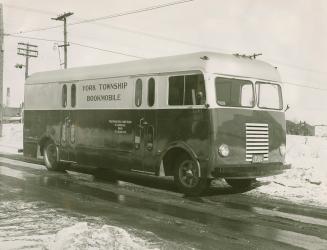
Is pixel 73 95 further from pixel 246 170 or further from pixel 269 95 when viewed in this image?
pixel 246 170

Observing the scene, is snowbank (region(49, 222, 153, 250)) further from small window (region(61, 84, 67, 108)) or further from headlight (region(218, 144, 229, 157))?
small window (region(61, 84, 67, 108))

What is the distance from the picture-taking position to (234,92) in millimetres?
11156

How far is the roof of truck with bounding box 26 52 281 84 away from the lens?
10914 millimetres

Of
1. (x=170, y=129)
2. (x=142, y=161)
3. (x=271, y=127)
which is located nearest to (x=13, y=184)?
(x=142, y=161)

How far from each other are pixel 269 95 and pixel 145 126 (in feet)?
9.53

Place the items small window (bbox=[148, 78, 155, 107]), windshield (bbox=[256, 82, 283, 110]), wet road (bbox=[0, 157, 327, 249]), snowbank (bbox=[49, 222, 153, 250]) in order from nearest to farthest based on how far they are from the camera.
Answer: snowbank (bbox=[49, 222, 153, 250]), wet road (bbox=[0, 157, 327, 249]), windshield (bbox=[256, 82, 283, 110]), small window (bbox=[148, 78, 155, 107])

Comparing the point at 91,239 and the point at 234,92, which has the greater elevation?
the point at 234,92

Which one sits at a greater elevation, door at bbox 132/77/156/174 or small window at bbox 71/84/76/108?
small window at bbox 71/84/76/108

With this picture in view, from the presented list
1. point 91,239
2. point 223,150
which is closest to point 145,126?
point 223,150

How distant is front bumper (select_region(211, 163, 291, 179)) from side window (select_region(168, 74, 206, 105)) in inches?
56.4

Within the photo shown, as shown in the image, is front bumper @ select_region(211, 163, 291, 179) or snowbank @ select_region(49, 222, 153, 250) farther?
front bumper @ select_region(211, 163, 291, 179)

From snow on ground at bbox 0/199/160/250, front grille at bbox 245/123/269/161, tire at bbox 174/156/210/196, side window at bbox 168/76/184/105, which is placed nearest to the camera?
snow on ground at bbox 0/199/160/250

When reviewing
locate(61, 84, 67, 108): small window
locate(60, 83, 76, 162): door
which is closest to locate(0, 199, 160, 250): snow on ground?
locate(60, 83, 76, 162): door

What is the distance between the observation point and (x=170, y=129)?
11.5m
